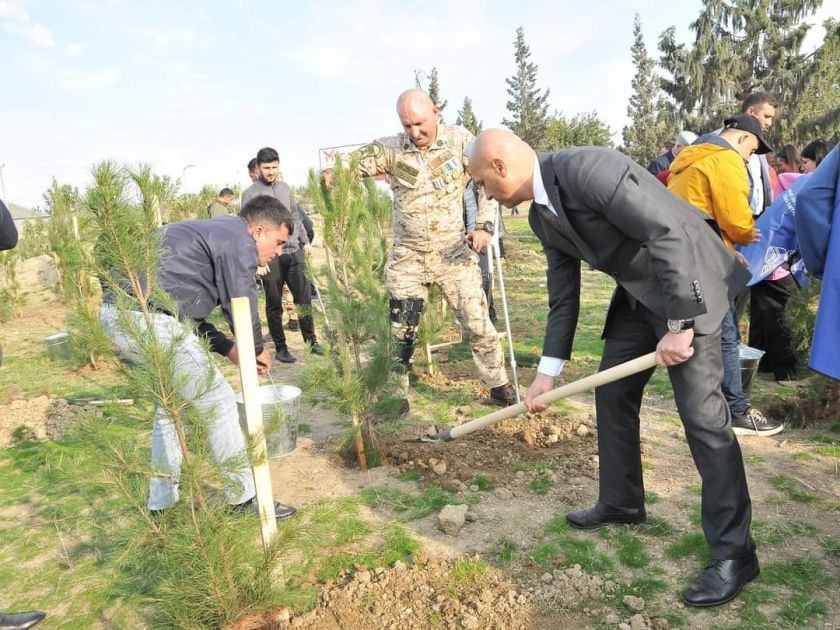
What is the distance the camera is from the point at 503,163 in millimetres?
2141

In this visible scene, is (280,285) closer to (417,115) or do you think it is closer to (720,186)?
(417,115)

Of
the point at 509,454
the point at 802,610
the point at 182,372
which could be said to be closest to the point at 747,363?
the point at 509,454

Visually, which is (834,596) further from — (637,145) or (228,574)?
(637,145)

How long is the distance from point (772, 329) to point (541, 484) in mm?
2941

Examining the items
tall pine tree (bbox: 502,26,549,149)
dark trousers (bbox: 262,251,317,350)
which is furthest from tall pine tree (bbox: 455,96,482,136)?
dark trousers (bbox: 262,251,317,350)

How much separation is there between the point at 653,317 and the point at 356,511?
1840 millimetres

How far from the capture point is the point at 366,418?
11.8ft

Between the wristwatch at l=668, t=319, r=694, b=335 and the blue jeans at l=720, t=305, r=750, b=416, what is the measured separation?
1685 mm

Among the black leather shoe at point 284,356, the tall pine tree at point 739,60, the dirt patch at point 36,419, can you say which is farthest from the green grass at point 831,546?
the tall pine tree at point 739,60

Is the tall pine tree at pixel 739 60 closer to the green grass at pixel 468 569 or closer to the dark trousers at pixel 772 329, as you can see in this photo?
the dark trousers at pixel 772 329

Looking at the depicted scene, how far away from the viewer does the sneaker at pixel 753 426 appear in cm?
369

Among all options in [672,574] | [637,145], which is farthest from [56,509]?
[637,145]

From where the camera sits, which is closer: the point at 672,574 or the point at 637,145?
the point at 672,574

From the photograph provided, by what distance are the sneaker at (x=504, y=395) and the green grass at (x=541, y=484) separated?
118 centimetres
